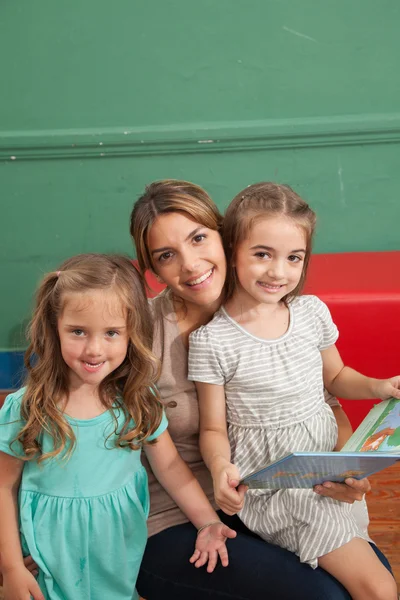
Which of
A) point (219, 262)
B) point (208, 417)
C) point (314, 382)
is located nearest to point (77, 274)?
point (219, 262)

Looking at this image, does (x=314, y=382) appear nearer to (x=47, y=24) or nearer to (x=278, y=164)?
(x=278, y=164)

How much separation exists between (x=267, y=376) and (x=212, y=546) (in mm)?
360

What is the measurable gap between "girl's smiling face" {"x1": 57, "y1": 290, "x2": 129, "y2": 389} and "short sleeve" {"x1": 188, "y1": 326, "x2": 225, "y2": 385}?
195 mm

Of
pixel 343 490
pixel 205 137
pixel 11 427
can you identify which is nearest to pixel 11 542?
pixel 11 427

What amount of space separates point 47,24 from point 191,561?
211 centimetres

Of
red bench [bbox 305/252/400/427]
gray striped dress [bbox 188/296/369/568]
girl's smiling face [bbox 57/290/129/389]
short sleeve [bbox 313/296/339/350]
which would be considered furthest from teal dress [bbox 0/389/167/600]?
red bench [bbox 305/252/400/427]

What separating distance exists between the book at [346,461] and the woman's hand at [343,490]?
0.02 metres

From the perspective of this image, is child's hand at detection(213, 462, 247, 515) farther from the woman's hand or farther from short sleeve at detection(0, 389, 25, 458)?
short sleeve at detection(0, 389, 25, 458)

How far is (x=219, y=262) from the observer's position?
4.79ft

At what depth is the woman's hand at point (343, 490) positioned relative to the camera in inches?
53.1

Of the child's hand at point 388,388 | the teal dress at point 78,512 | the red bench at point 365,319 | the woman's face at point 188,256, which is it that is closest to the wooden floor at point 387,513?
the red bench at point 365,319

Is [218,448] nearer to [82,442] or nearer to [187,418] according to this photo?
[187,418]

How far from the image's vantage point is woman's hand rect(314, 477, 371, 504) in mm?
1348

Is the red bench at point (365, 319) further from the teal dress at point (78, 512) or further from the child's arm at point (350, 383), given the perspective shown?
the teal dress at point (78, 512)
